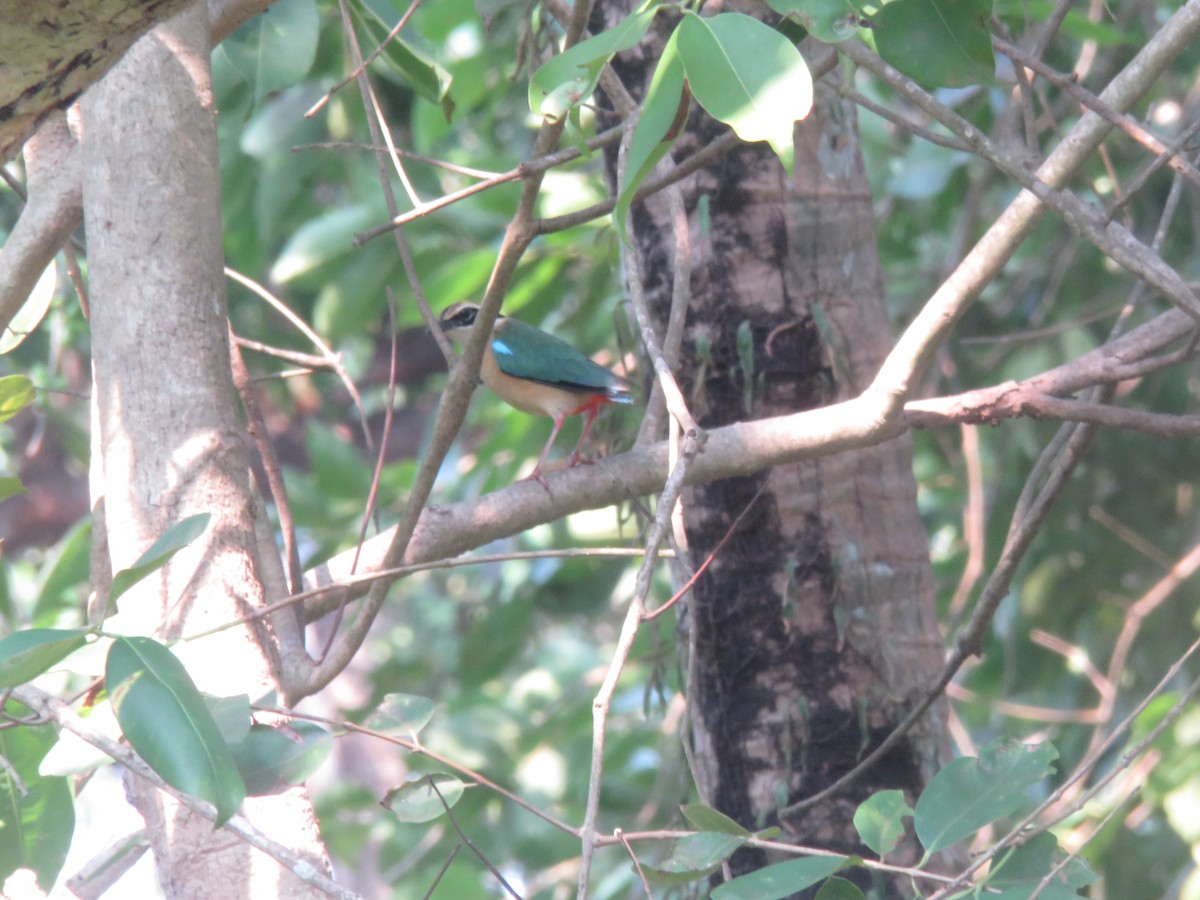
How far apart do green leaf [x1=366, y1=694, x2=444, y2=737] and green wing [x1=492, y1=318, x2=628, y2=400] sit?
2.21 m

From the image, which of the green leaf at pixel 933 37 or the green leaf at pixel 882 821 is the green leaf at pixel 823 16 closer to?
the green leaf at pixel 933 37

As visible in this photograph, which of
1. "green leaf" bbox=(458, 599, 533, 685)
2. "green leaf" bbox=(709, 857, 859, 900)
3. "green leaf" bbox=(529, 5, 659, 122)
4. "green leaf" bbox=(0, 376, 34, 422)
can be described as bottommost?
"green leaf" bbox=(458, 599, 533, 685)

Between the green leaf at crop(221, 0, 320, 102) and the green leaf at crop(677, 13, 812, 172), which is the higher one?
the green leaf at crop(221, 0, 320, 102)

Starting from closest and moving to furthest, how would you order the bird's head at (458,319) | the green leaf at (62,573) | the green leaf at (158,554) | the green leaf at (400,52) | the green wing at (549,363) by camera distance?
the green leaf at (158,554) → the green leaf at (400,52) → the green leaf at (62,573) → the green wing at (549,363) → the bird's head at (458,319)

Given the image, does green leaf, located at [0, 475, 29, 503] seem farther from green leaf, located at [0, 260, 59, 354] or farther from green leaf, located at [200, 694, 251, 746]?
green leaf, located at [0, 260, 59, 354]

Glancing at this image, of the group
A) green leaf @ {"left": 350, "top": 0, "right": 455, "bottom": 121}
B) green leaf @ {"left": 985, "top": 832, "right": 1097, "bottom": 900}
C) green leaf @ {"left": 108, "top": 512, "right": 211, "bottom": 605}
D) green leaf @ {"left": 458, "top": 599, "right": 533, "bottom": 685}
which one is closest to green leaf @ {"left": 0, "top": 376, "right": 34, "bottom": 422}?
green leaf @ {"left": 108, "top": 512, "right": 211, "bottom": 605}

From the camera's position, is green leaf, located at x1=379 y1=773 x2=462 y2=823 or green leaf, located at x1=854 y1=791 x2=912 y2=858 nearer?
green leaf, located at x1=854 y1=791 x2=912 y2=858

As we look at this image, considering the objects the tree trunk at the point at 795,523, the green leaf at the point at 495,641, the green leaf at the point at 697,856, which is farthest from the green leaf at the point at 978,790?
the green leaf at the point at 495,641

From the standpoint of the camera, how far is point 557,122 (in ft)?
5.37

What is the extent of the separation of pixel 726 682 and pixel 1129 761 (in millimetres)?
1066

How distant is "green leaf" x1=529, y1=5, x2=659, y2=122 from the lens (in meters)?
1.36

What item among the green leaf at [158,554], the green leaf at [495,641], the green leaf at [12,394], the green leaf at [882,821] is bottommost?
the green leaf at [495,641]

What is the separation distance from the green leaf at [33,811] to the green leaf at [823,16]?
1425 millimetres

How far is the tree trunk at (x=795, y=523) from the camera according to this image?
2.54m
